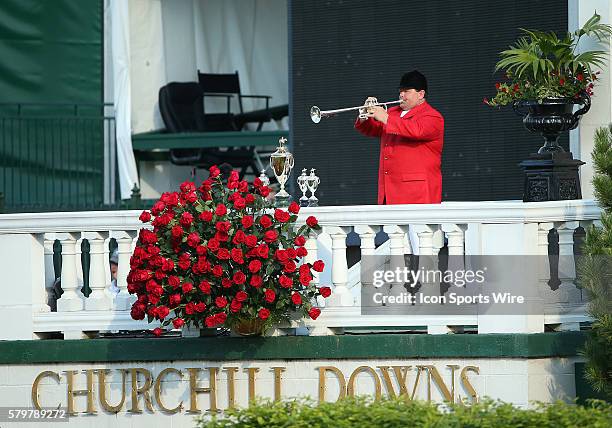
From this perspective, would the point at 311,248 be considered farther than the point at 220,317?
Yes

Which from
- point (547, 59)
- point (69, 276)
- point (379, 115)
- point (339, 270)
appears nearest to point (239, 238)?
point (339, 270)

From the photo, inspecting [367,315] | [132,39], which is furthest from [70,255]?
[132,39]

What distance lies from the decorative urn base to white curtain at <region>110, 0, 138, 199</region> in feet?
24.6

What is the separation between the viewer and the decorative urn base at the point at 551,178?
10.3 metres

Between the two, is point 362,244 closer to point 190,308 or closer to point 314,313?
point 314,313

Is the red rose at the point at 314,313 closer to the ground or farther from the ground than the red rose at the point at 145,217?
closer to the ground

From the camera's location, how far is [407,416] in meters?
6.51

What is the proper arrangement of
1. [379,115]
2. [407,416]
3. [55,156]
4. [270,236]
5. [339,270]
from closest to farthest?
1. [407,416]
2. [270,236]
3. [339,270]
4. [379,115]
5. [55,156]

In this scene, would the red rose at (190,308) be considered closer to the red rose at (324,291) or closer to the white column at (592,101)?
the red rose at (324,291)

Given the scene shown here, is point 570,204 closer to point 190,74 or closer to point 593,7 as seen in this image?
point 593,7

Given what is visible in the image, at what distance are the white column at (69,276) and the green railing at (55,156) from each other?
24.1 feet

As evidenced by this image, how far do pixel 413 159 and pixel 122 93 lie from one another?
7.55m

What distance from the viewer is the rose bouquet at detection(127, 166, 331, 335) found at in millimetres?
8883

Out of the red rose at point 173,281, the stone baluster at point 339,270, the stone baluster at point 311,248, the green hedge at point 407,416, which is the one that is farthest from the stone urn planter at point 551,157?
the green hedge at point 407,416
